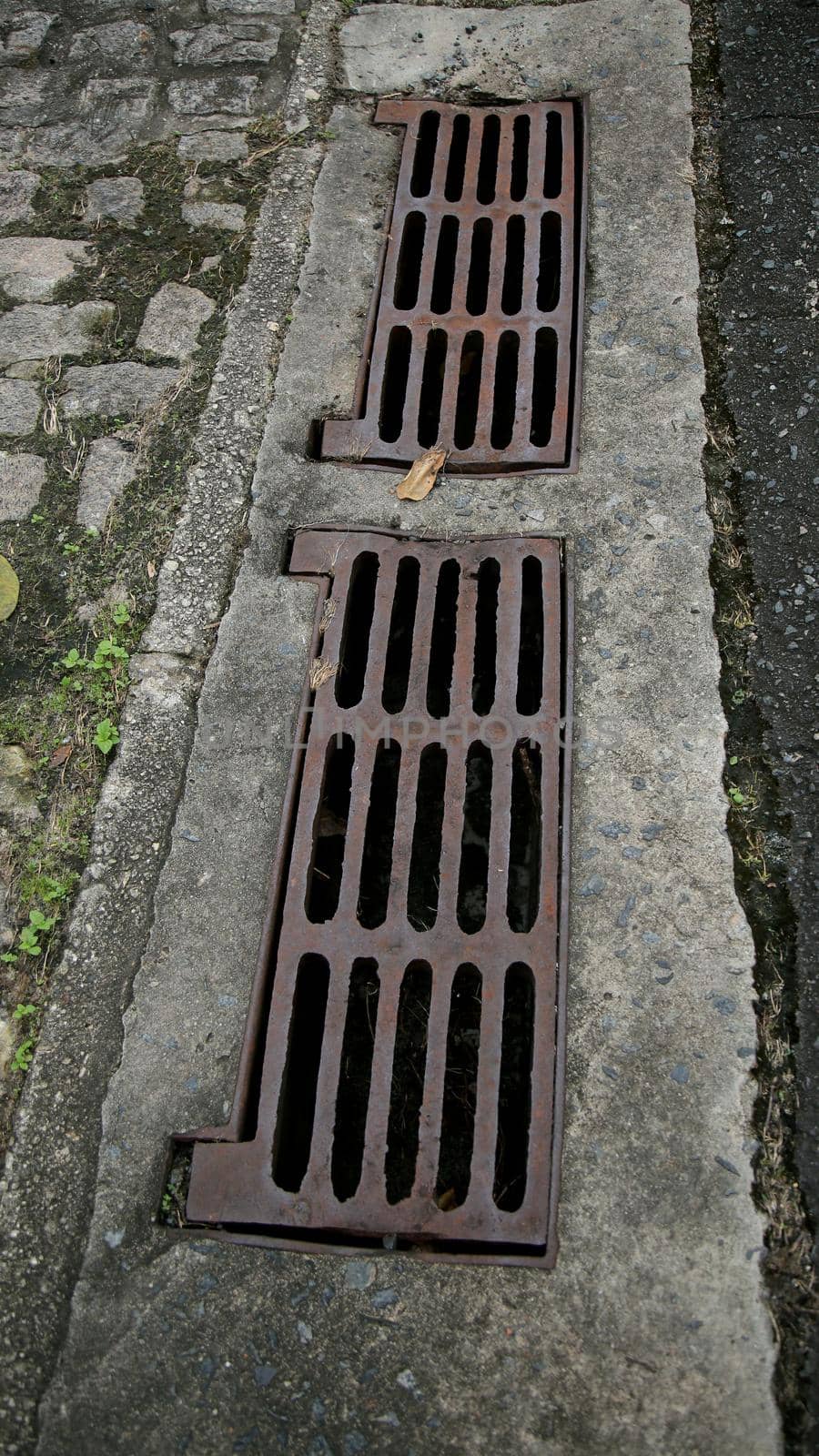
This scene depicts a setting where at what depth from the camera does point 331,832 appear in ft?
7.14

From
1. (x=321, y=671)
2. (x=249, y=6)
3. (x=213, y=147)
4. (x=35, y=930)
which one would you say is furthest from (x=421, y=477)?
(x=249, y=6)

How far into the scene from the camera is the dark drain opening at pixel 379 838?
214cm

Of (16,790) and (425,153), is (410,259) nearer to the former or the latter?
(425,153)

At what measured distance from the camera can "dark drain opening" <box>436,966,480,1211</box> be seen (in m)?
1.86

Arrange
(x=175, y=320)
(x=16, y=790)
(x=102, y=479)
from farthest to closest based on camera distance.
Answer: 1. (x=175, y=320)
2. (x=102, y=479)
3. (x=16, y=790)

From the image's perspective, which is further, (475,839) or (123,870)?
(475,839)

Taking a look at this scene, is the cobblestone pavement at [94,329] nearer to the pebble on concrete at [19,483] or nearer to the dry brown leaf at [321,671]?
the pebble on concrete at [19,483]

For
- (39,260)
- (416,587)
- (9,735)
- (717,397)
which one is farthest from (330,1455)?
(39,260)

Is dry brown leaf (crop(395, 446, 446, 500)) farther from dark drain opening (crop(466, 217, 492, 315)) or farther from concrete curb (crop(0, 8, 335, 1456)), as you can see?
dark drain opening (crop(466, 217, 492, 315))

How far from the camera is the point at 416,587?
239 centimetres

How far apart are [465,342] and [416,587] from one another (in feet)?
2.46

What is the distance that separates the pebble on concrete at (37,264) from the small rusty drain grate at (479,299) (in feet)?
2.84

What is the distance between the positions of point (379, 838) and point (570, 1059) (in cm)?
61

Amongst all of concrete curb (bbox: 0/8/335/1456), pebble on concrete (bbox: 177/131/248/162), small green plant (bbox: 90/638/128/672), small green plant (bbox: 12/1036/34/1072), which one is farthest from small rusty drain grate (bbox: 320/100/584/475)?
small green plant (bbox: 12/1036/34/1072)
